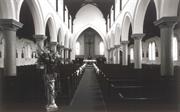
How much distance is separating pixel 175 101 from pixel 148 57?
85.4 ft

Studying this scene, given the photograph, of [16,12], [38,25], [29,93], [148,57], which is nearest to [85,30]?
[148,57]

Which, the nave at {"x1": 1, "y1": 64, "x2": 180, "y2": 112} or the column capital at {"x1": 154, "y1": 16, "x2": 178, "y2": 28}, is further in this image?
the column capital at {"x1": 154, "y1": 16, "x2": 178, "y2": 28}

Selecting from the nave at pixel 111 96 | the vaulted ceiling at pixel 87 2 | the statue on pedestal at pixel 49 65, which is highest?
the vaulted ceiling at pixel 87 2

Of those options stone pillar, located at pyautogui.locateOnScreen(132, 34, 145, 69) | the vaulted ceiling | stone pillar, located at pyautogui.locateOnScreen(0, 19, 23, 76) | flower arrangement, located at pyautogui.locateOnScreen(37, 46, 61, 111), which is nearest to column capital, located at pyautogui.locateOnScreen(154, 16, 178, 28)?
flower arrangement, located at pyautogui.locateOnScreen(37, 46, 61, 111)

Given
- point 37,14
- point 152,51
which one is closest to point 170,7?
point 37,14

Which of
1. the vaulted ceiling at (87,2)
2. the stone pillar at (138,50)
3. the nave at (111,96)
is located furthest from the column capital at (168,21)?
the vaulted ceiling at (87,2)

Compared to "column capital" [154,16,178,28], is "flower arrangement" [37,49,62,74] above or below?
below

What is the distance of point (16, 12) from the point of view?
32.7ft

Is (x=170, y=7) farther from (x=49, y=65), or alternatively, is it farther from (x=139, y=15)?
(x=49, y=65)

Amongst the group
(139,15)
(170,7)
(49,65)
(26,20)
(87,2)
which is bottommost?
(49,65)

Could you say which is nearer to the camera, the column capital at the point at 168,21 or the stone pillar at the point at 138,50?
the column capital at the point at 168,21

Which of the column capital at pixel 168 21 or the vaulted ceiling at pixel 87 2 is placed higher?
the vaulted ceiling at pixel 87 2

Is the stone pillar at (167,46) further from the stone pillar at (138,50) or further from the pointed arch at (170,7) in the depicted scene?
the stone pillar at (138,50)

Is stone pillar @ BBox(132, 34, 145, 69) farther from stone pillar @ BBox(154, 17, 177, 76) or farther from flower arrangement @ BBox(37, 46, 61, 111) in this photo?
A: flower arrangement @ BBox(37, 46, 61, 111)
